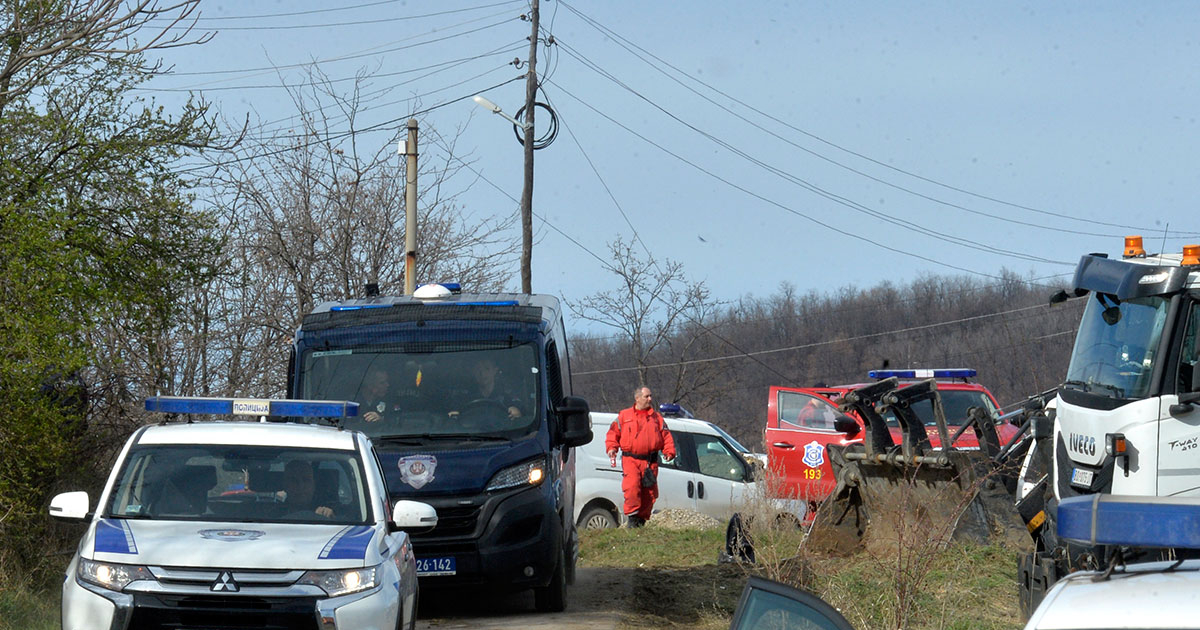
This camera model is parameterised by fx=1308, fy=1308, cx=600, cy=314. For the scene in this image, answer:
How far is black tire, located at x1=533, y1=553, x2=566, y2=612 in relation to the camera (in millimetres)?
10477

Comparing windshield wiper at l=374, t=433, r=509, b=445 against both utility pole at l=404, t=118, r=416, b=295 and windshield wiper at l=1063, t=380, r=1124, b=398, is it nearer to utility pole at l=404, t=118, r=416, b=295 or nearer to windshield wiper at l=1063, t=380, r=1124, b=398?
windshield wiper at l=1063, t=380, r=1124, b=398

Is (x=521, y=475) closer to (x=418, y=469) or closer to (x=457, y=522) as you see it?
(x=457, y=522)

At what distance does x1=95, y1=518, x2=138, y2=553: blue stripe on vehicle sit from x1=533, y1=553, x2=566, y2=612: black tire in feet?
13.3

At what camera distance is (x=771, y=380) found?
62.2 m

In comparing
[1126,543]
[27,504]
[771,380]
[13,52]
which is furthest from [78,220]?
[771,380]

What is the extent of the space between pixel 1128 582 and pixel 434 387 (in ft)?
25.5

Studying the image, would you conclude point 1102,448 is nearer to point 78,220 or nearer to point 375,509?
point 375,509

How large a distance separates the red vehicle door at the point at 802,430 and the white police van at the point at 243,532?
8483mm

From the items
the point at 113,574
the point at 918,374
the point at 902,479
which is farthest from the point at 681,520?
the point at 113,574

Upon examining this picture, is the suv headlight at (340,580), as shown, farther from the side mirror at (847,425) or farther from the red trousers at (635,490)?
the red trousers at (635,490)

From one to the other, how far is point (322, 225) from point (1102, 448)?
18835 mm

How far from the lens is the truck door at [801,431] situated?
15946 mm

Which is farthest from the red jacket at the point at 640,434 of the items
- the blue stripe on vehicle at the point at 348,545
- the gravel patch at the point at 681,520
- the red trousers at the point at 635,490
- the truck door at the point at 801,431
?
the blue stripe on vehicle at the point at 348,545

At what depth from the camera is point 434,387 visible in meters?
10.6
